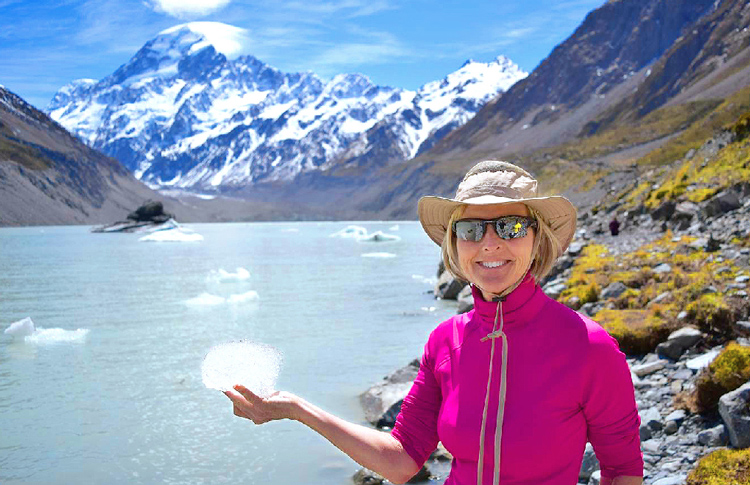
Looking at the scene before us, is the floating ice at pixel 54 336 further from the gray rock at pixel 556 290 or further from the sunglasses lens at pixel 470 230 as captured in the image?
the sunglasses lens at pixel 470 230

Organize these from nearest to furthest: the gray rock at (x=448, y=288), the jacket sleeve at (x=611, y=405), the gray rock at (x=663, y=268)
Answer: the jacket sleeve at (x=611, y=405) → the gray rock at (x=663, y=268) → the gray rock at (x=448, y=288)

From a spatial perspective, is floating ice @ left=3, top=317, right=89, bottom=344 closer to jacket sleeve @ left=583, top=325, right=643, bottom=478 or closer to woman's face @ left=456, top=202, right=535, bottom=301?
woman's face @ left=456, top=202, right=535, bottom=301

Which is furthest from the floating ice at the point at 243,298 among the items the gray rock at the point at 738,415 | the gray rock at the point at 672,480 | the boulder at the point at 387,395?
the gray rock at the point at 738,415

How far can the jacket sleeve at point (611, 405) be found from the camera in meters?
2.17

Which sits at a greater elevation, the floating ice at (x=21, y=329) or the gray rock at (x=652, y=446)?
the gray rock at (x=652, y=446)

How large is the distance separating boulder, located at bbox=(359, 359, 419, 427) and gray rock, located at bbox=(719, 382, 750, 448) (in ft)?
17.4

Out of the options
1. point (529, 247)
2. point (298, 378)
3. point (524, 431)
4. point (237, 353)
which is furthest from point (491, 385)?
point (298, 378)

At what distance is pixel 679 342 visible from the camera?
767 cm

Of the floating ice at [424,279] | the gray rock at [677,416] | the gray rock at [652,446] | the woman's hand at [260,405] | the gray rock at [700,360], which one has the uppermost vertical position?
the woman's hand at [260,405]

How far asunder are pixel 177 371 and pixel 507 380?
44.6 ft

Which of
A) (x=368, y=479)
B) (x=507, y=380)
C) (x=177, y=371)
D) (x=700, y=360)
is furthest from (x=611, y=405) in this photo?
(x=177, y=371)

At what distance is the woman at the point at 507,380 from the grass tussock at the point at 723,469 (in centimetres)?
264

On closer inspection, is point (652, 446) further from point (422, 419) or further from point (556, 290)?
point (556, 290)

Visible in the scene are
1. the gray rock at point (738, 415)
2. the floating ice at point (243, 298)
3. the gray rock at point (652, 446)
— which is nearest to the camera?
the gray rock at point (738, 415)
